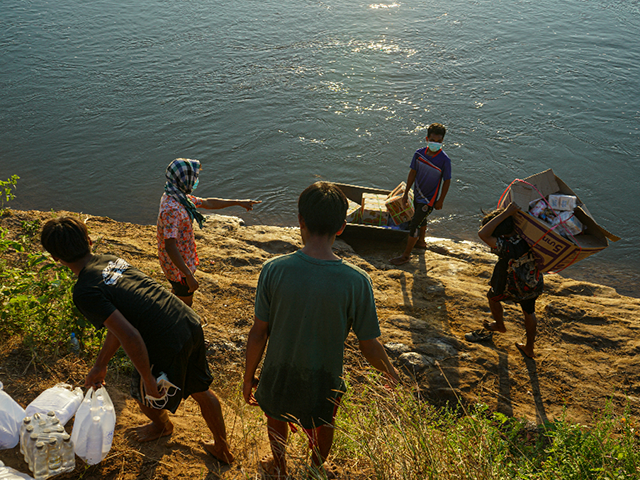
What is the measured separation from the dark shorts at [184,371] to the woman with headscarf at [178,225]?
3.69 feet

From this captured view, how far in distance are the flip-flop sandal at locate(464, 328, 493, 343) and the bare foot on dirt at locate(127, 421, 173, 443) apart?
3.34m

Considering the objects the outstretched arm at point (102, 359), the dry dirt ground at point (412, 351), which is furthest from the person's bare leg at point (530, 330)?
the outstretched arm at point (102, 359)

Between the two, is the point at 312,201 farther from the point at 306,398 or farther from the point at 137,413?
the point at 137,413

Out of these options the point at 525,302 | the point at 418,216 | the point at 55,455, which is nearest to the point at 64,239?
the point at 55,455

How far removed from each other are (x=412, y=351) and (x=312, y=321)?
2677 millimetres

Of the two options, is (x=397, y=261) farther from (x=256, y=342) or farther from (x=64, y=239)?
(x=64, y=239)

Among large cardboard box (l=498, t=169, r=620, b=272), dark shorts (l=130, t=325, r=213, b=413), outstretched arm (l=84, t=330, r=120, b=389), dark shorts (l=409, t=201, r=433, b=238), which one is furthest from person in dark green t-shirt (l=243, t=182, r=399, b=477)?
dark shorts (l=409, t=201, r=433, b=238)

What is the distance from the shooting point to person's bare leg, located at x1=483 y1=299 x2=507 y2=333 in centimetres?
492

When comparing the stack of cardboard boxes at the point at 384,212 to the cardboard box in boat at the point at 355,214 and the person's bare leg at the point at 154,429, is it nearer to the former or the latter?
the cardboard box in boat at the point at 355,214

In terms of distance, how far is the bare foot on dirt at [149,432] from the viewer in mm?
3086

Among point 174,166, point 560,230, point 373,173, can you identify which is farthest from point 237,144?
point 560,230

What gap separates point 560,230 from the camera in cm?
441

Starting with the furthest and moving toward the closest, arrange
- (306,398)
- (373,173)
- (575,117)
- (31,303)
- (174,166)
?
(575,117) < (373,173) < (174,166) < (31,303) < (306,398)

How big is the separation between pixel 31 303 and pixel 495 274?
14.3 feet
